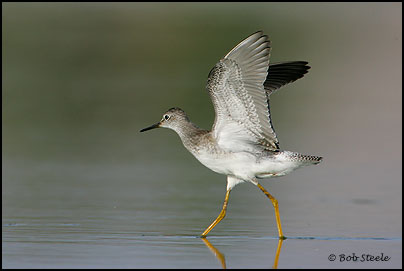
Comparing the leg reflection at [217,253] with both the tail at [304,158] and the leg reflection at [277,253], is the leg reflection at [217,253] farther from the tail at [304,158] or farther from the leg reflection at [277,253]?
the tail at [304,158]

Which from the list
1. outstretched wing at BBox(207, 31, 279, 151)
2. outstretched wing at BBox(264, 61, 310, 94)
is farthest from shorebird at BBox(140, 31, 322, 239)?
outstretched wing at BBox(264, 61, 310, 94)

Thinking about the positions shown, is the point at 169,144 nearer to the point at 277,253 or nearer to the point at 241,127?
the point at 241,127

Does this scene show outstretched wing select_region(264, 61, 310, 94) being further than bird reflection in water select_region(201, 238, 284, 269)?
Yes

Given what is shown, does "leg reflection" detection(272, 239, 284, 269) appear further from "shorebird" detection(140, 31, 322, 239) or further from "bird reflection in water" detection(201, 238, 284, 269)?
"shorebird" detection(140, 31, 322, 239)

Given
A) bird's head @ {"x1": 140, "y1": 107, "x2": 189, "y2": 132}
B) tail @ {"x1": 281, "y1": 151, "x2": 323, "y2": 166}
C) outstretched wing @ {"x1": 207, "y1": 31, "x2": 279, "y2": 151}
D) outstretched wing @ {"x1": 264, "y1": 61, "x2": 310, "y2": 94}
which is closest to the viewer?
outstretched wing @ {"x1": 207, "y1": 31, "x2": 279, "y2": 151}

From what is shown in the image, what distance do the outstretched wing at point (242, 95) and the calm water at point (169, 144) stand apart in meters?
0.93

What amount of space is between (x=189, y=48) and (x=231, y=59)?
19.0 m

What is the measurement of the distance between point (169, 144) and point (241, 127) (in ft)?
20.6

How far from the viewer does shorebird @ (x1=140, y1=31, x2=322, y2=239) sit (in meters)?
8.53

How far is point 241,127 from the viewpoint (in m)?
8.90

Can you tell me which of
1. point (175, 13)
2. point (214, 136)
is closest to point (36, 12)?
point (175, 13)

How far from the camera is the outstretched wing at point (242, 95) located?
8.51 metres

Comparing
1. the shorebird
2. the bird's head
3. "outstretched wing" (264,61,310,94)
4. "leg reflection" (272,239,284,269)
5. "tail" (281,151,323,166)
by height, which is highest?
"outstretched wing" (264,61,310,94)

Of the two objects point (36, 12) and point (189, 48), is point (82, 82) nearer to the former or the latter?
point (189, 48)
